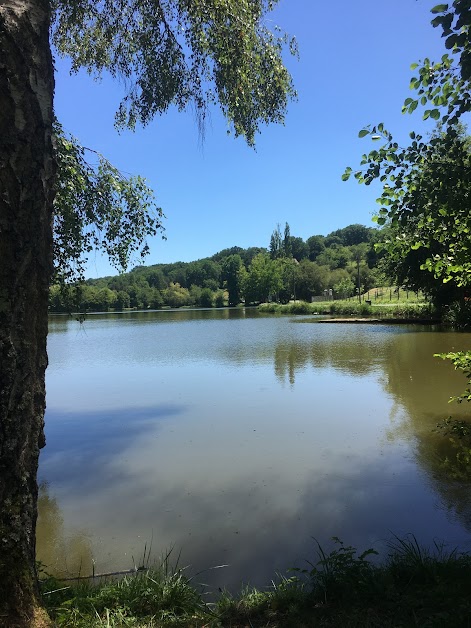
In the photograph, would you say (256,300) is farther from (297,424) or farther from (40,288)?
(40,288)

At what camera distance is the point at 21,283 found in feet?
6.98

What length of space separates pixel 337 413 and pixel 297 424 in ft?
3.71

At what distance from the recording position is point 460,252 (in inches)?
157

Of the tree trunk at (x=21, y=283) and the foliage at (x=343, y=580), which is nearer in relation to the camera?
the tree trunk at (x=21, y=283)

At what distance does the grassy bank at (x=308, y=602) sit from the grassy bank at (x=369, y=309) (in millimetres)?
28606

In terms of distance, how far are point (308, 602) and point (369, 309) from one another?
129ft

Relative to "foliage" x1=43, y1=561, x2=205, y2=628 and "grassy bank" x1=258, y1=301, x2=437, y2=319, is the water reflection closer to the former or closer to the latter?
"foliage" x1=43, y1=561, x2=205, y2=628

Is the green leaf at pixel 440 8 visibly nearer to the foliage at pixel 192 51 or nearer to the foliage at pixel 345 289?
the foliage at pixel 192 51

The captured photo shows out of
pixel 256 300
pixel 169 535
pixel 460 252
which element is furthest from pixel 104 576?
pixel 256 300

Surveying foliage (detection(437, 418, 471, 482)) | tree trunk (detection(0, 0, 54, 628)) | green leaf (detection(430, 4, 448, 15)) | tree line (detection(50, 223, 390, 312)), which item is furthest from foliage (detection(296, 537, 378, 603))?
tree line (detection(50, 223, 390, 312))

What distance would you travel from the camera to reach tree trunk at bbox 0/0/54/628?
6.75ft

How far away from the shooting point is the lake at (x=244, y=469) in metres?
4.23

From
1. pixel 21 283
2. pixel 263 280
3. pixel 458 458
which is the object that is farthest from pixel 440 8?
pixel 263 280

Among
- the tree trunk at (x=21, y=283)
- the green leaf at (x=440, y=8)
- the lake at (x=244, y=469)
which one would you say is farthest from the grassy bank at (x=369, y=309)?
the tree trunk at (x=21, y=283)
